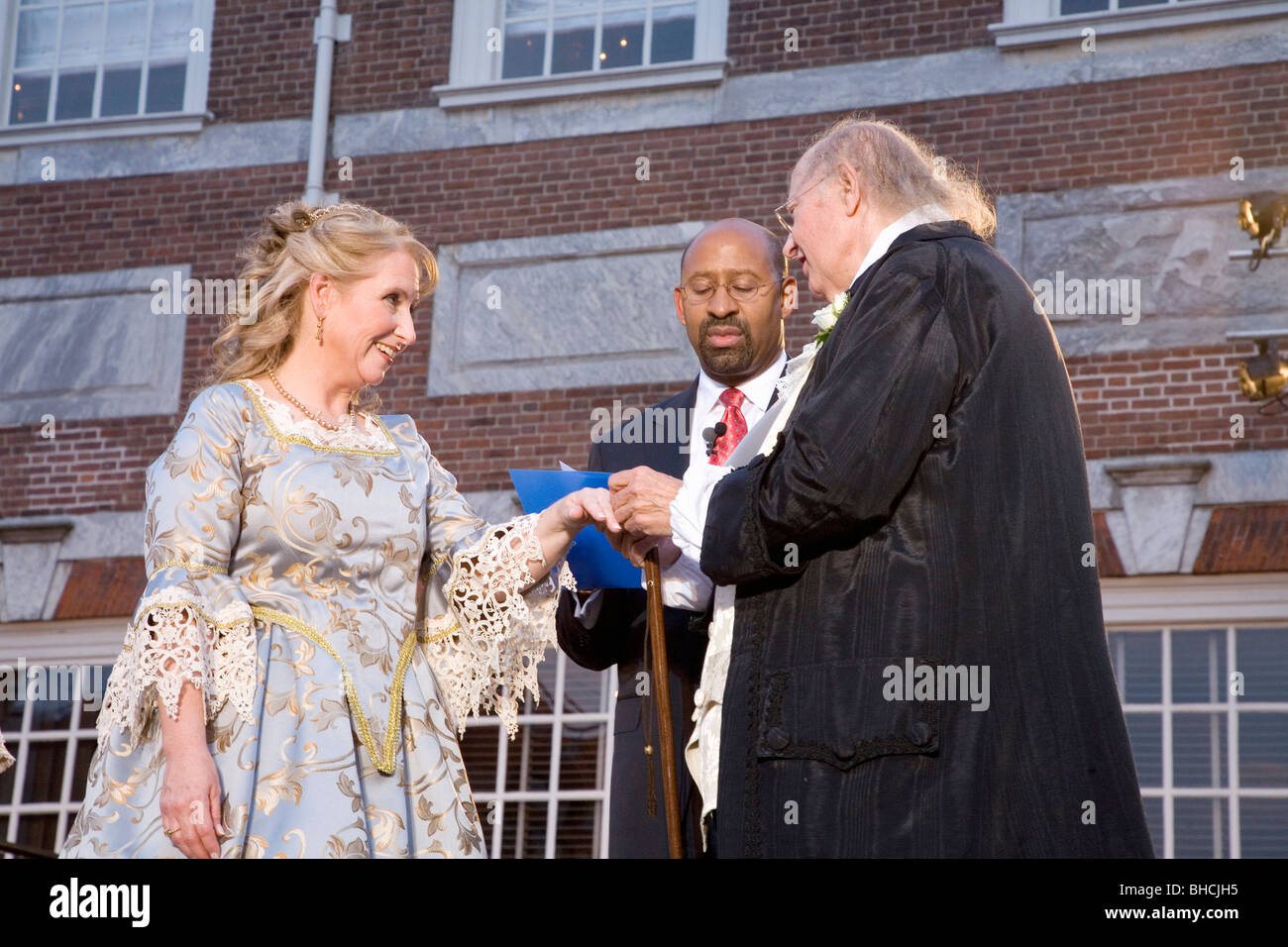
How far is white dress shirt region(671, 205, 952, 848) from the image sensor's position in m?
3.09

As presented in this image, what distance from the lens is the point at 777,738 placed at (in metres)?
2.82

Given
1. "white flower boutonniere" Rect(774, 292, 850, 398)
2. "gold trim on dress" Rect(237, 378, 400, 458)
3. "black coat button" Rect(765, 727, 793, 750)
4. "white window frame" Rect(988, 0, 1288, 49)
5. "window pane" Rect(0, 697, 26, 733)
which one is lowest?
"black coat button" Rect(765, 727, 793, 750)

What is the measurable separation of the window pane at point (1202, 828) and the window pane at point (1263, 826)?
0.23 ft

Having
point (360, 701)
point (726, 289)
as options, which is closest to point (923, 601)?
point (360, 701)

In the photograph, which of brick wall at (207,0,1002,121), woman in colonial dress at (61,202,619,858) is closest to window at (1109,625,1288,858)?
brick wall at (207,0,1002,121)

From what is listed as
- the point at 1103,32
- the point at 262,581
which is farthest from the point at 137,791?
the point at 1103,32

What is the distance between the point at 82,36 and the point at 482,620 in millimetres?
7239

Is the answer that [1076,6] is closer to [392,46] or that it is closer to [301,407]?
[392,46]

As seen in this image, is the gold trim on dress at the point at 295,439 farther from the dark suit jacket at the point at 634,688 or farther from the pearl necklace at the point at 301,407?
the dark suit jacket at the point at 634,688

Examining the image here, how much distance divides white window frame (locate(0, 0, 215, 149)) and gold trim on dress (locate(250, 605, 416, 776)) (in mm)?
6488

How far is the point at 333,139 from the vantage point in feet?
29.8

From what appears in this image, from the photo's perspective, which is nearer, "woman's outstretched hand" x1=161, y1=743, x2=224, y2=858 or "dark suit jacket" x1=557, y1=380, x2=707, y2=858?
"woman's outstretched hand" x1=161, y1=743, x2=224, y2=858

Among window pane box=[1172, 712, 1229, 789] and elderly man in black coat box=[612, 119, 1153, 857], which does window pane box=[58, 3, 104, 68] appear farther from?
elderly man in black coat box=[612, 119, 1153, 857]

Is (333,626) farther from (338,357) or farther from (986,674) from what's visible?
(986,674)
